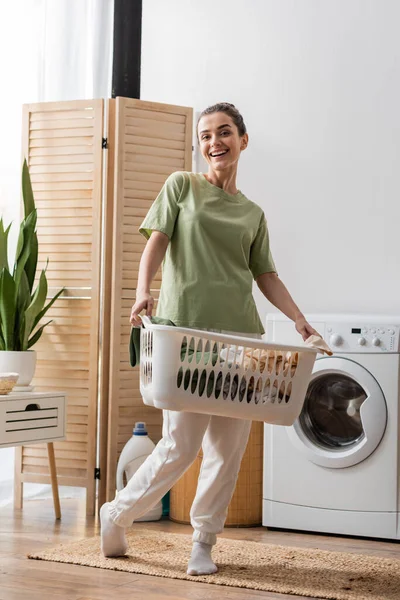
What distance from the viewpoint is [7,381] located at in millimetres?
3225

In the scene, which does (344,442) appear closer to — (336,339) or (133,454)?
(336,339)

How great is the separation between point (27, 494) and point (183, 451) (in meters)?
1.76

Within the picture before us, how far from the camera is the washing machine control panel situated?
3.33m

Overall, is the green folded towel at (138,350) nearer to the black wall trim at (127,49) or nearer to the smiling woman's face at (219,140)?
the smiling woman's face at (219,140)

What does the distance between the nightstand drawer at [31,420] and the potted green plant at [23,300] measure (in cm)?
12

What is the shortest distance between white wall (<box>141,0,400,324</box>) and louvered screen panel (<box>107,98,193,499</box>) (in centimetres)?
65

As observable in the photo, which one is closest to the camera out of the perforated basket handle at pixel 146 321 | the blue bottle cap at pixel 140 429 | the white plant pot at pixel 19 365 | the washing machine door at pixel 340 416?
the perforated basket handle at pixel 146 321

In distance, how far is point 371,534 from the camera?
10.8ft

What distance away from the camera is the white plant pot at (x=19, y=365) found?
340cm

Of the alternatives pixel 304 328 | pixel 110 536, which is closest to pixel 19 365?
pixel 110 536

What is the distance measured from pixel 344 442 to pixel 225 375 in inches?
53.7

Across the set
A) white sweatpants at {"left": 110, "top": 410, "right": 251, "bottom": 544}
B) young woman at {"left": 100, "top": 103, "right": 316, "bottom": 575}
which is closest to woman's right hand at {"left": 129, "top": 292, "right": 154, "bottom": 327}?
young woman at {"left": 100, "top": 103, "right": 316, "bottom": 575}

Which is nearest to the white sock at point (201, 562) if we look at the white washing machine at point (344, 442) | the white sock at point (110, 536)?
the white sock at point (110, 536)

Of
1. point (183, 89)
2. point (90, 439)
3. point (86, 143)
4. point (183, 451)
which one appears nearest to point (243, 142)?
point (183, 451)
